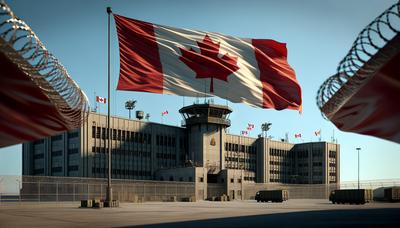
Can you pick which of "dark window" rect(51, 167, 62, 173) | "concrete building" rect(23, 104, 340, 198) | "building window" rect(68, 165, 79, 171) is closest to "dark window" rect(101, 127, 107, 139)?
"concrete building" rect(23, 104, 340, 198)

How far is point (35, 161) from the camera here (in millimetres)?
113250

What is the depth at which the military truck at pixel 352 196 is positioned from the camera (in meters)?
66.6

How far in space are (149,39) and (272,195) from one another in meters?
60.8

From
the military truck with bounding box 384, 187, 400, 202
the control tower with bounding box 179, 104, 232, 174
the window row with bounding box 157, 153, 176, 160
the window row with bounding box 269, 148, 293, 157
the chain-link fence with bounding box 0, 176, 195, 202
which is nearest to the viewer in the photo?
the chain-link fence with bounding box 0, 176, 195, 202

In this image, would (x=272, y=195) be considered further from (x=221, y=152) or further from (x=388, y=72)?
(x=388, y=72)

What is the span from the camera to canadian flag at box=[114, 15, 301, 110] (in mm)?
27375

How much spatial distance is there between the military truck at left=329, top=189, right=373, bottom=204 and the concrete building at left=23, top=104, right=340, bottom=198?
121 ft

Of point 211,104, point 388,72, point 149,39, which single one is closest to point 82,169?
point 211,104

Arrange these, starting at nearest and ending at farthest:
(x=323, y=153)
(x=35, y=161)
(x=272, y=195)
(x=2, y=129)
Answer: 1. (x=2, y=129)
2. (x=272, y=195)
3. (x=35, y=161)
4. (x=323, y=153)

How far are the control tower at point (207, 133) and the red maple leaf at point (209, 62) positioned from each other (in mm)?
86887

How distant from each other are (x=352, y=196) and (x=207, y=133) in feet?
183

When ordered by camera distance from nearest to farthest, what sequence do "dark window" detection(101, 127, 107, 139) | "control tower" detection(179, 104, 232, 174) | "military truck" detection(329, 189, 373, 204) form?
"military truck" detection(329, 189, 373, 204), "dark window" detection(101, 127, 107, 139), "control tower" detection(179, 104, 232, 174)

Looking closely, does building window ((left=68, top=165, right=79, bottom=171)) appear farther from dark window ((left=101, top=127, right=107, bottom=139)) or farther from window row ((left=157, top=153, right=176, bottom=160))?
window row ((left=157, top=153, right=176, bottom=160))

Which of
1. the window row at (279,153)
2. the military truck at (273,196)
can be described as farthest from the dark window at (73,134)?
the window row at (279,153)
